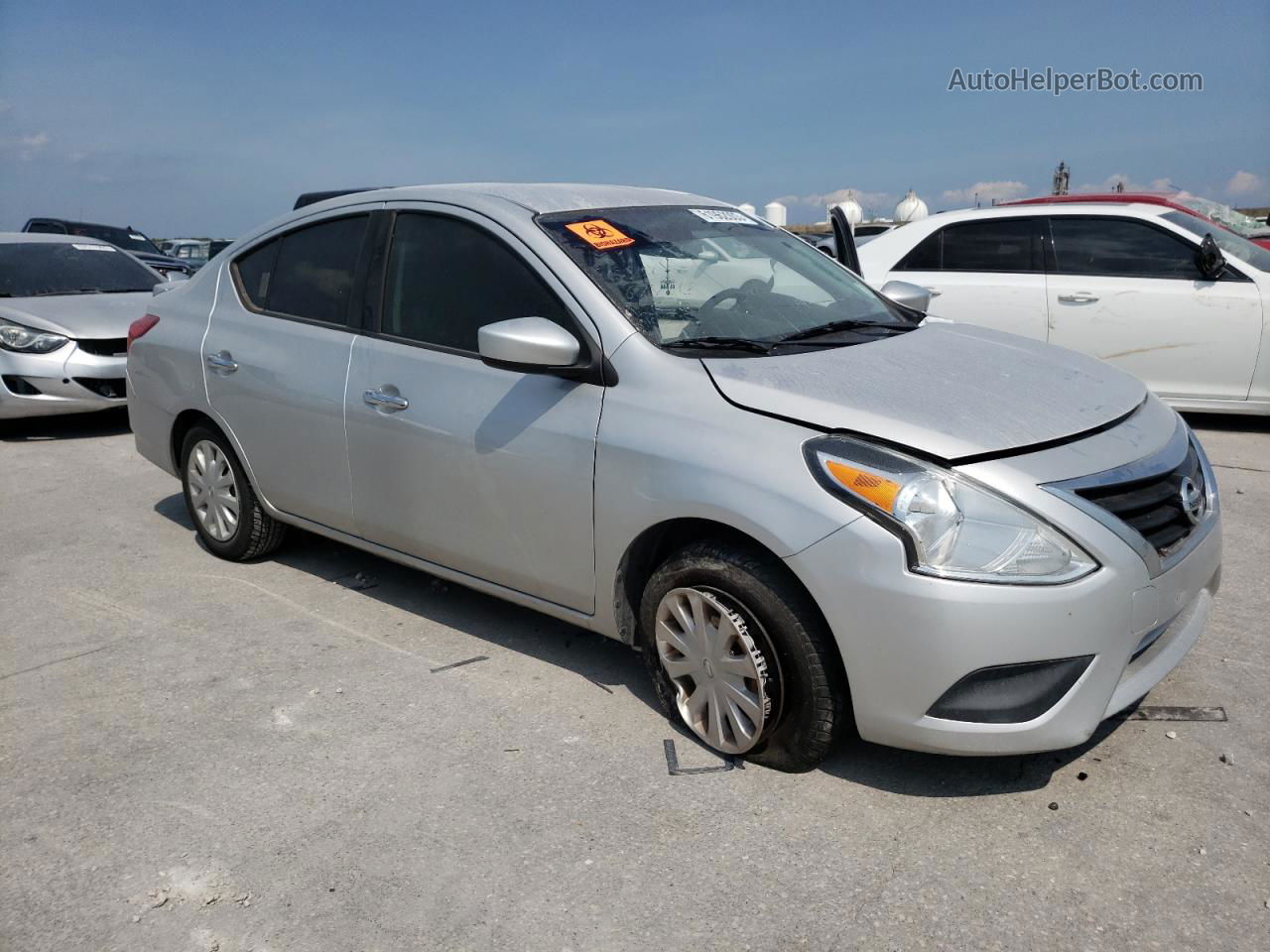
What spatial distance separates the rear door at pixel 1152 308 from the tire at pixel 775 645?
5375 millimetres

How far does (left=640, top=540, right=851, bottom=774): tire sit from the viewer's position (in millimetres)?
2896

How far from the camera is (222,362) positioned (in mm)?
4688

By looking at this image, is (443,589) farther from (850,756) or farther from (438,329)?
(850,756)

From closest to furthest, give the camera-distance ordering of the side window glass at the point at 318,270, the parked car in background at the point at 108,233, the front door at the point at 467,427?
the front door at the point at 467,427
the side window glass at the point at 318,270
the parked car in background at the point at 108,233

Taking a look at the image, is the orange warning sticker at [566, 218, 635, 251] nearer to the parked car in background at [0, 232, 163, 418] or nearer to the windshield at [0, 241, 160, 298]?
the parked car in background at [0, 232, 163, 418]

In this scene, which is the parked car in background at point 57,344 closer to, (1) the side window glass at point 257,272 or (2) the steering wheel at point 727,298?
(1) the side window glass at point 257,272

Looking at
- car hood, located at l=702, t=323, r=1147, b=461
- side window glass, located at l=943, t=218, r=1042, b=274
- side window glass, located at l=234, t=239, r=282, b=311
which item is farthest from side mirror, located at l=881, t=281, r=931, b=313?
side window glass, located at l=943, t=218, r=1042, b=274

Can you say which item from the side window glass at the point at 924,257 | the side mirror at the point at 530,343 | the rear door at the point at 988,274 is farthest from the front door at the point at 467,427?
the side window glass at the point at 924,257

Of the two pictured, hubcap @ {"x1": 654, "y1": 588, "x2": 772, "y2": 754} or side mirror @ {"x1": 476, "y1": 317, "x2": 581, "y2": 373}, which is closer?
hubcap @ {"x1": 654, "y1": 588, "x2": 772, "y2": 754}

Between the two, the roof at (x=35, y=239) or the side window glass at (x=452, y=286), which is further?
the roof at (x=35, y=239)

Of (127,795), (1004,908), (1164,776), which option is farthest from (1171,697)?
(127,795)

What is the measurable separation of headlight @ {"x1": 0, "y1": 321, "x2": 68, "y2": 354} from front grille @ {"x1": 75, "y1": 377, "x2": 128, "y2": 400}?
0.32 m

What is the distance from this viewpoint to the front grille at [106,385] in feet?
26.5

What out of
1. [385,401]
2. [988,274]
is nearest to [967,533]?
[385,401]
